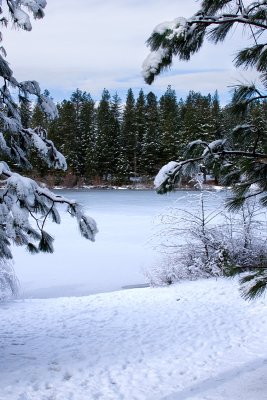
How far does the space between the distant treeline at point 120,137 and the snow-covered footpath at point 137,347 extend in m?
38.1

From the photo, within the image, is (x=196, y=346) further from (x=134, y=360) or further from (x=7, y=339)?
(x=7, y=339)

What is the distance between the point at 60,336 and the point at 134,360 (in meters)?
1.71

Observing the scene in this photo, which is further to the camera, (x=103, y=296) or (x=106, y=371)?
(x=103, y=296)

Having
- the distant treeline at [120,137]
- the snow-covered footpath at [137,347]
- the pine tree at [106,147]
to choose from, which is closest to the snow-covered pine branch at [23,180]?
the snow-covered footpath at [137,347]

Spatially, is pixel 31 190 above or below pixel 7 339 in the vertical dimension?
above

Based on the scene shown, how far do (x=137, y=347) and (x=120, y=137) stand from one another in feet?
153

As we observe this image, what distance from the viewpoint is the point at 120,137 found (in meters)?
51.9

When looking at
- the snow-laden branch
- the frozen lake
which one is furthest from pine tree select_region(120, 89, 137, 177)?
the snow-laden branch

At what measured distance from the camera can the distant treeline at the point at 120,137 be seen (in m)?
48.2

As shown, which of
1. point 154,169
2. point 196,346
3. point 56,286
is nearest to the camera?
point 196,346

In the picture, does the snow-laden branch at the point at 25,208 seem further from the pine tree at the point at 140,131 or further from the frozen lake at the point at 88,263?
the pine tree at the point at 140,131

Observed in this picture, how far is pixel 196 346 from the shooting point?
6227 mm

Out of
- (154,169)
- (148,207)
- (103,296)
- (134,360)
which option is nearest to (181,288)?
(103,296)

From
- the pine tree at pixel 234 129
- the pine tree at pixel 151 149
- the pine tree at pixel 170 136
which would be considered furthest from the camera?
the pine tree at pixel 151 149
